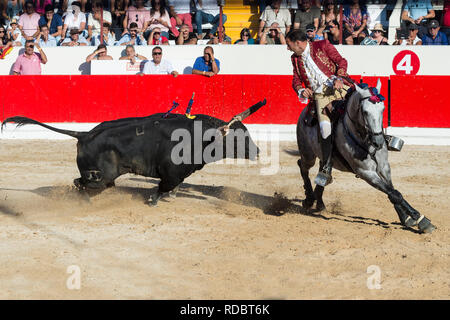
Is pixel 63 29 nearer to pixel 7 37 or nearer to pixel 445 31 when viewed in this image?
pixel 7 37

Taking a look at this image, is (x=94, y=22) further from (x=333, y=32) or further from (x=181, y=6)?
(x=333, y=32)

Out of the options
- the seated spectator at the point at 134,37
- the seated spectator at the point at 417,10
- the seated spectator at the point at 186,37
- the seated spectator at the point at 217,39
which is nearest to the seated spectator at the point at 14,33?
the seated spectator at the point at 134,37

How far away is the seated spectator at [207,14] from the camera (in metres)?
14.0

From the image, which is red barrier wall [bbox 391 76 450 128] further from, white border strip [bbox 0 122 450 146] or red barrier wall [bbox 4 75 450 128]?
red barrier wall [bbox 4 75 450 128]

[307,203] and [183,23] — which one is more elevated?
[183,23]

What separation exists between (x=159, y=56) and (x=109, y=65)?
120cm

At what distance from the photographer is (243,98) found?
12633 mm

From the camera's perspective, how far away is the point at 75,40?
14.0m

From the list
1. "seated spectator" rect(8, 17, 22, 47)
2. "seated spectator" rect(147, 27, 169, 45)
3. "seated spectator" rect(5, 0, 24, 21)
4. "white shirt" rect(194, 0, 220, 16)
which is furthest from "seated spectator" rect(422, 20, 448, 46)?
"seated spectator" rect(5, 0, 24, 21)

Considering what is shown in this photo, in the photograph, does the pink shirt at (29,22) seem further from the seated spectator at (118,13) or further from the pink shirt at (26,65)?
the seated spectator at (118,13)

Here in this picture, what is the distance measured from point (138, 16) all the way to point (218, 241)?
9.00 metres

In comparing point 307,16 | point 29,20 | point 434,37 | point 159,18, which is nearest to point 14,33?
point 29,20

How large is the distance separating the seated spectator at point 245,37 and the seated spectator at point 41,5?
4094 mm

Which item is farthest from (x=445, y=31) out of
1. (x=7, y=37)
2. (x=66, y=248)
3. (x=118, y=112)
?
(x=66, y=248)
